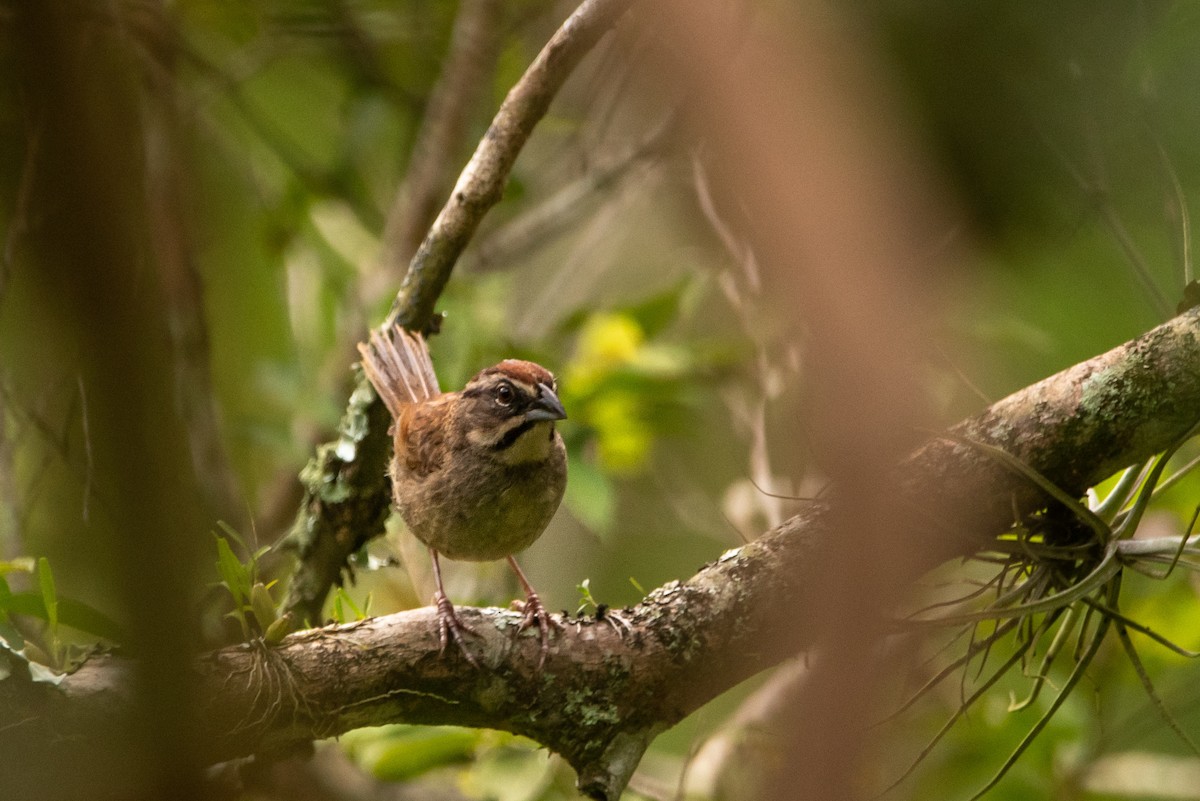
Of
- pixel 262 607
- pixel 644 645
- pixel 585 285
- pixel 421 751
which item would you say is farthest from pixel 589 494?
pixel 585 285

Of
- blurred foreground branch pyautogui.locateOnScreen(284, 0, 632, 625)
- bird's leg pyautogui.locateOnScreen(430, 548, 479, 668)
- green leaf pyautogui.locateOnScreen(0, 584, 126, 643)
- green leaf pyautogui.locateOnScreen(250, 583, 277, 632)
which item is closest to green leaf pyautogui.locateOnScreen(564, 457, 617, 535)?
blurred foreground branch pyautogui.locateOnScreen(284, 0, 632, 625)

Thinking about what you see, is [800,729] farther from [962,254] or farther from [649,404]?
[649,404]

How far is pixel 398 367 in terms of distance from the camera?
13.0 feet

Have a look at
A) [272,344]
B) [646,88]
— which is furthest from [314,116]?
[646,88]

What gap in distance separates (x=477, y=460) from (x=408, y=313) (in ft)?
2.31

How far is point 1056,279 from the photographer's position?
9.50 feet

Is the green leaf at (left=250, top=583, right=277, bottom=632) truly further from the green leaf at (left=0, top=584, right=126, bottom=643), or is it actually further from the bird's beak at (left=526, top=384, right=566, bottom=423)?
the bird's beak at (left=526, top=384, right=566, bottom=423)

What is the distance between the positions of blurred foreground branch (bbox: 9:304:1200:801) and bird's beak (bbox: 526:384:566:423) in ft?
3.54

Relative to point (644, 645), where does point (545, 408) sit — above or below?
above

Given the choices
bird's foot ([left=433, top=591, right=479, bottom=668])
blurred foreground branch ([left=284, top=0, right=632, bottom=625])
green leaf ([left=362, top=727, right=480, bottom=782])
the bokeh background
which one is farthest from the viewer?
green leaf ([left=362, top=727, right=480, bottom=782])

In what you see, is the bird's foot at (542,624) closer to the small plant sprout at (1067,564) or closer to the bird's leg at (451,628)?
the bird's leg at (451,628)

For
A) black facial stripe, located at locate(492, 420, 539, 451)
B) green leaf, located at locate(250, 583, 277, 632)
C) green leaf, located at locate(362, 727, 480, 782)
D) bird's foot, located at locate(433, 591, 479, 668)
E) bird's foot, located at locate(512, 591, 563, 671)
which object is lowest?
Answer: green leaf, located at locate(362, 727, 480, 782)

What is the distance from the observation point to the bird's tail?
366 centimetres

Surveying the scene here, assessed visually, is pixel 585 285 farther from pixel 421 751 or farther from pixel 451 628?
pixel 451 628
